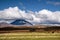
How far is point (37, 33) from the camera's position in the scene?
64.1ft

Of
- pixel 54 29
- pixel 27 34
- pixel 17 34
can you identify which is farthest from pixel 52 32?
pixel 17 34

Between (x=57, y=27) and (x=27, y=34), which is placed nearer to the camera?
(x=27, y=34)

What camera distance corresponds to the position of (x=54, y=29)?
64.8ft

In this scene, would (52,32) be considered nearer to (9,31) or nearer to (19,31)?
(19,31)

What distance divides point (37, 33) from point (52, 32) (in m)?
2.19

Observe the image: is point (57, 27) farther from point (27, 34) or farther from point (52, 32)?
point (27, 34)

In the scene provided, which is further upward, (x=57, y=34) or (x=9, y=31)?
(x=9, y=31)

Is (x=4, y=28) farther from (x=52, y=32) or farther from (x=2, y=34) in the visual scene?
(x=52, y=32)

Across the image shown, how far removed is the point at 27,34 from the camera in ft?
61.8

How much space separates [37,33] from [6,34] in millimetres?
4267

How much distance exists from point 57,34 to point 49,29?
1.30m

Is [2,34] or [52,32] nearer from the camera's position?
[2,34]

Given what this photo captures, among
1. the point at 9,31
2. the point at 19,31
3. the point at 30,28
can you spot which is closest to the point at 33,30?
the point at 30,28

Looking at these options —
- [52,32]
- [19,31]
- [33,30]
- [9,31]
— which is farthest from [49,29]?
[9,31]
